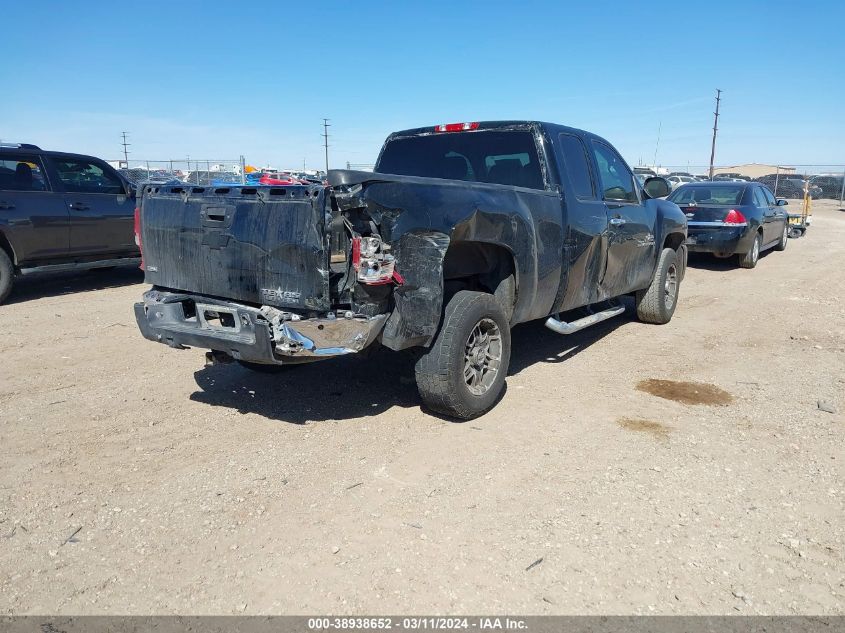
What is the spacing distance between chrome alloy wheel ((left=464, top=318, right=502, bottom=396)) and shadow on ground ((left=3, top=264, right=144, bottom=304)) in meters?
6.89

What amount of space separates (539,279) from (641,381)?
4.63 ft

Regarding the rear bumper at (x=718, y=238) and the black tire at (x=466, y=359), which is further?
the rear bumper at (x=718, y=238)

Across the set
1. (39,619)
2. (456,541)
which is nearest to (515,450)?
(456,541)

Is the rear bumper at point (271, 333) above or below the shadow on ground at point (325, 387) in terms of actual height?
above

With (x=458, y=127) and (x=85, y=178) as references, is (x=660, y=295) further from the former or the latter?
(x=85, y=178)

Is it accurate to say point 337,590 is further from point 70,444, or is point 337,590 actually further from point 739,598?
point 70,444

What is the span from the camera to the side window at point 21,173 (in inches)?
329

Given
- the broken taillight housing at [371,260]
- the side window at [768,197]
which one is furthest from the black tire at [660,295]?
the side window at [768,197]

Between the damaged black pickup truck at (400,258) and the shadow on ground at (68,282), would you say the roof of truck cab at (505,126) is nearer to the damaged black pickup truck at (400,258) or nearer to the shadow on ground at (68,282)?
the damaged black pickup truck at (400,258)

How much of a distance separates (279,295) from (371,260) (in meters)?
0.60

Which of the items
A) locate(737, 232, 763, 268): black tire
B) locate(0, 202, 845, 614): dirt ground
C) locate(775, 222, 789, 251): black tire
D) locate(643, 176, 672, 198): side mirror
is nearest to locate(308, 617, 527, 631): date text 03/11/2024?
locate(0, 202, 845, 614): dirt ground

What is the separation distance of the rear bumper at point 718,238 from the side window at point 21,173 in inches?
413

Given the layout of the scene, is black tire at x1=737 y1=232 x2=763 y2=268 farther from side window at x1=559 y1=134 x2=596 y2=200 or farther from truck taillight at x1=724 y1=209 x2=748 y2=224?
side window at x1=559 y1=134 x2=596 y2=200

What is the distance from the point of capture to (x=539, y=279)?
4.92 m
